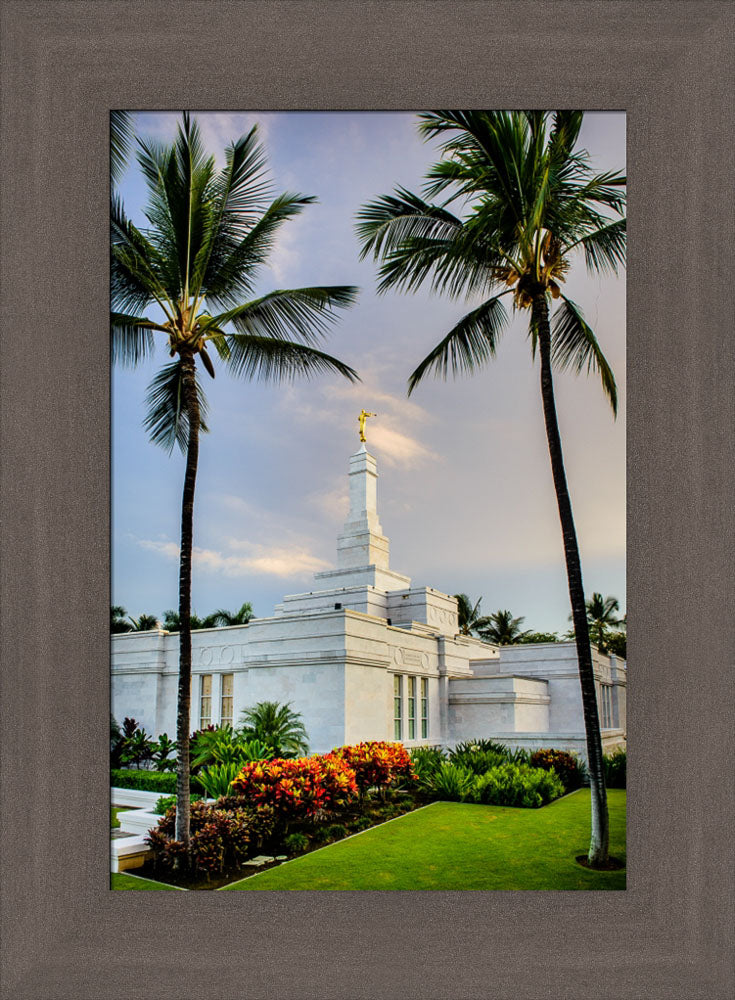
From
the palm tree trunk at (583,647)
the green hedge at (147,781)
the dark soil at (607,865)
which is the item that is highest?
the palm tree trunk at (583,647)

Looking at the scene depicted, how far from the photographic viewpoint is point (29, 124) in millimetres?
3887

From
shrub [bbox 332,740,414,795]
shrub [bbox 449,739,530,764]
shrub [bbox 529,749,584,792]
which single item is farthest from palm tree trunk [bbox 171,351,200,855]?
shrub [bbox 529,749,584,792]

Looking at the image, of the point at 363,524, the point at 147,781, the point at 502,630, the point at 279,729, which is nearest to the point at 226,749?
the point at 279,729

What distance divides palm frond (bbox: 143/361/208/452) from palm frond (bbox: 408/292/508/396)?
210cm

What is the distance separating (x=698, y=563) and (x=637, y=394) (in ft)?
3.03

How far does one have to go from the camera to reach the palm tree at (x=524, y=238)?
5406mm

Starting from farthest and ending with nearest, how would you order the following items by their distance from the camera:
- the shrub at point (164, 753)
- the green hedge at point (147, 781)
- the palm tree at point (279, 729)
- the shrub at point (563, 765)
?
the shrub at point (164, 753)
the shrub at point (563, 765)
the palm tree at point (279, 729)
the green hedge at point (147, 781)

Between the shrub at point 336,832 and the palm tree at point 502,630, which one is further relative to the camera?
the palm tree at point 502,630

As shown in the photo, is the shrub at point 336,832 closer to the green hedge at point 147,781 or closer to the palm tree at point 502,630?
the green hedge at point 147,781

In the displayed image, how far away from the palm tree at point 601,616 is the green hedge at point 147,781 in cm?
1645

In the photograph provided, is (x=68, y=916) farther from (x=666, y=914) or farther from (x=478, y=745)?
(x=478, y=745)

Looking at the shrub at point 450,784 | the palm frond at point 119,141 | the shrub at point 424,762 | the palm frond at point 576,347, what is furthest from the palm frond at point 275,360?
the shrub at point 424,762

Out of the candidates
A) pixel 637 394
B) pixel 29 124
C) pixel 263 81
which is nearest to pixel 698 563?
pixel 637 394

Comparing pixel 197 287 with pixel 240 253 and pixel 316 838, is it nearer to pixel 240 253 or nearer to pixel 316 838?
pixel 240 253
